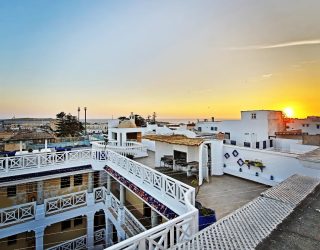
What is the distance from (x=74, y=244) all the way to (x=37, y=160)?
20.4 ft

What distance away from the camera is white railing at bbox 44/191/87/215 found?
1258 cm

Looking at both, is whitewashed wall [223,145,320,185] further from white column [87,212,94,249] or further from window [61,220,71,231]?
window [61,220,71,231]

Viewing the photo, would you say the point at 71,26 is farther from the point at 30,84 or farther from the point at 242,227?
the point at 242,227

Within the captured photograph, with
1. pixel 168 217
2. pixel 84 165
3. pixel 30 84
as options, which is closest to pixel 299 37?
pixel 168 217

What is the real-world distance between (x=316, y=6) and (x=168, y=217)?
33.7 ft

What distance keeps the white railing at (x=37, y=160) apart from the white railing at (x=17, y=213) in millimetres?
2403

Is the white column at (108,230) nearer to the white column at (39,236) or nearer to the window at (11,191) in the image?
the white column at (39,236)

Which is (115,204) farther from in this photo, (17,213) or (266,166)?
(266,166)

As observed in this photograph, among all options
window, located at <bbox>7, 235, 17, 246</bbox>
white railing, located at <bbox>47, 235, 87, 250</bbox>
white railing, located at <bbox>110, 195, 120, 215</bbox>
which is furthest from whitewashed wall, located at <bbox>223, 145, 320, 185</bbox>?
window, located at <bbox>7, 235, 17, 246</bbox>

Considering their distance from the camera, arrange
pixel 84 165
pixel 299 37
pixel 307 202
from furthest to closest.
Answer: pixel 84 165, pixel 299 37, pixel 307 202

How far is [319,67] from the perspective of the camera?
11266 millimetres

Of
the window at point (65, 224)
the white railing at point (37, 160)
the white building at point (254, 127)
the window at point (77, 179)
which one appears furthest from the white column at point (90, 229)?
the white building at point (254, 127)

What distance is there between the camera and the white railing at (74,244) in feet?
43.0

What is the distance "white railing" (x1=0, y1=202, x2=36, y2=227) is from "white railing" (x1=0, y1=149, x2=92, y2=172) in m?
2.40
